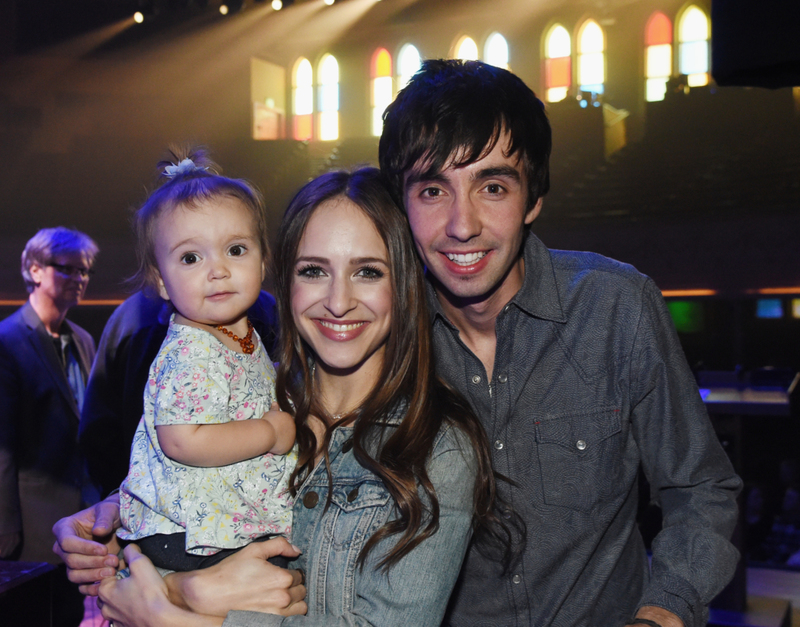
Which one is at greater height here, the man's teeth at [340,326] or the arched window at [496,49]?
the arched window at [496,49]

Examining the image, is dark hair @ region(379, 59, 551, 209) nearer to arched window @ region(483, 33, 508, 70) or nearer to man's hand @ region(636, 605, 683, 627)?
man's hand @ region(636, 605, 683, 627)

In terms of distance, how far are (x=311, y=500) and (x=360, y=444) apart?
16cm

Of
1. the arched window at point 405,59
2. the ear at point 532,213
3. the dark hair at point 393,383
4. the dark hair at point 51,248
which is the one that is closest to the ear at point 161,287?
the dark hair at point 393,383

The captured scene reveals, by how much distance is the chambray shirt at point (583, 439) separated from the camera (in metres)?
1.47

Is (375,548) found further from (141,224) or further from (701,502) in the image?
(141,224)

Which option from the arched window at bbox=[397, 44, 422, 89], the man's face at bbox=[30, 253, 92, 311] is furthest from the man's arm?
the arched window at bbox=[397, 44, 422, 89]

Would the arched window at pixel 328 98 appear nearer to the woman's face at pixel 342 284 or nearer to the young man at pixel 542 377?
the young man at pixel 542 377

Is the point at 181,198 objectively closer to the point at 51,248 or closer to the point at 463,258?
the point at 463,258

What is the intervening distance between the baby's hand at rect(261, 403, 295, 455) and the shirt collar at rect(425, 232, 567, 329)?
45 centimetres

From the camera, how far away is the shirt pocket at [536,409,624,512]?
1509mm

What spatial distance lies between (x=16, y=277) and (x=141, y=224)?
529 centimetres

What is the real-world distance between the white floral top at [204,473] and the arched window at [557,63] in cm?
545

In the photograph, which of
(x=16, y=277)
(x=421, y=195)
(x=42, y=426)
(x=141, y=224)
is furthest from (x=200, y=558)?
(x=16, y=277)

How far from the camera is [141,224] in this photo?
1.54 meters
